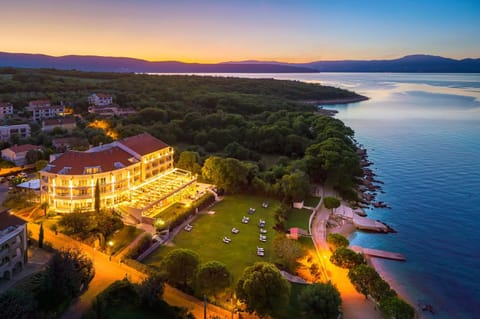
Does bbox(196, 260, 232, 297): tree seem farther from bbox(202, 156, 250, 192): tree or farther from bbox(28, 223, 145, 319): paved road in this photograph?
bbox(202, 156, 250, 192): tree

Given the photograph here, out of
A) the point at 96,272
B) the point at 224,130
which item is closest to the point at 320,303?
the point at 96,272

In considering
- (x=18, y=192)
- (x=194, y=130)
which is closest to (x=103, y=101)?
(x=194, y=130)

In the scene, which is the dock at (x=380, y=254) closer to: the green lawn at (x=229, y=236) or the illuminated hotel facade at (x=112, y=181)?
the green lawn at (x=229, y=236)

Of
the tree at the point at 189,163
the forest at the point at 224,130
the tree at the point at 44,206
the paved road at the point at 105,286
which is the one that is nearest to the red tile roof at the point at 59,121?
the forest at the point at 224,130

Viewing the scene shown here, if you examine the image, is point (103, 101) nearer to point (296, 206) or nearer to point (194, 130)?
point (194, 130)

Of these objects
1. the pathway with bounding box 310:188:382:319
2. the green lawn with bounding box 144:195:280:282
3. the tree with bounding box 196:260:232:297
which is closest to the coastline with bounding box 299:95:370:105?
the green lawn with bounding box 144:195:280:282

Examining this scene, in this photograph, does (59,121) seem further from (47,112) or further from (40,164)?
(40,164)

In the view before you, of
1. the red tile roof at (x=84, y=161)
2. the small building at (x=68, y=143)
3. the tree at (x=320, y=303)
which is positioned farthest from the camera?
the small building at (x=68, y=143)
